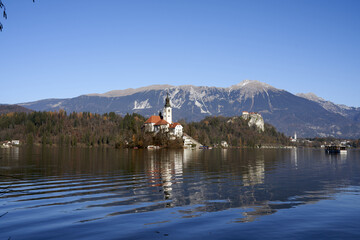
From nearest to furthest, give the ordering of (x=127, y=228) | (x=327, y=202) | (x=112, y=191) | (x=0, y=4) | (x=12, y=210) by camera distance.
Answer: (x=0, y=4)
(x=127, y=228)
(x=12, y=210)
(x=327, y=202)
(x=112, y=191)

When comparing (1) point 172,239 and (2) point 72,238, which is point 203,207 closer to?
(1) point 172,239

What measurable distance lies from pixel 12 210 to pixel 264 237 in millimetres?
15950

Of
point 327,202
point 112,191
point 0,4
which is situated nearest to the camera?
point 0,4

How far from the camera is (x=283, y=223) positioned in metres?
19.5

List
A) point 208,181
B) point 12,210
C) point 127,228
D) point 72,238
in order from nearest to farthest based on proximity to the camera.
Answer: point 72,238, point 127,228, point 12,210, point 208,181

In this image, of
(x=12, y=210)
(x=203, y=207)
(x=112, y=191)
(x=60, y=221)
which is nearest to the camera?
(x=60, y=221)

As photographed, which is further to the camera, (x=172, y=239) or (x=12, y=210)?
(x=12, y=210)

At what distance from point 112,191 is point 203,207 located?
1003cm

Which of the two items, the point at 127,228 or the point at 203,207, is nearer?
the point at 127,228

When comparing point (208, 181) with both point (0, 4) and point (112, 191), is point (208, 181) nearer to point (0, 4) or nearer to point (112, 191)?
point (112, 191)

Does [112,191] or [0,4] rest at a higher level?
[0,4]

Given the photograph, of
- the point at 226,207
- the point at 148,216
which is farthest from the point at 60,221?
the point at 226,207

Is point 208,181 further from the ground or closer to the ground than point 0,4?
closer to the ground

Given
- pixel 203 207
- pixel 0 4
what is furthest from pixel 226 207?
pixel 0 4
